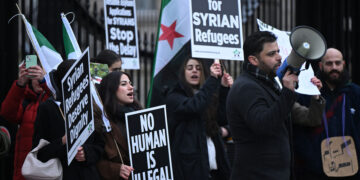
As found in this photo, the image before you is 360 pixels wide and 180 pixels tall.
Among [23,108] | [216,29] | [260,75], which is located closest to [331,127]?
[216,29]

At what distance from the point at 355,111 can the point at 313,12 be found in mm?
3590

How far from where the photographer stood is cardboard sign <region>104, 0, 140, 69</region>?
8.59 metres

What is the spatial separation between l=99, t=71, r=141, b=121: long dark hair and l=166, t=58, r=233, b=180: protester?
606 millimetres

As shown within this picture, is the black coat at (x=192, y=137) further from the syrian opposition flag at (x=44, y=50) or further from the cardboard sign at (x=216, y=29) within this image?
the syrian opposition flag at (x=44, y=50)

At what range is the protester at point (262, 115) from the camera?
4537 millimetres

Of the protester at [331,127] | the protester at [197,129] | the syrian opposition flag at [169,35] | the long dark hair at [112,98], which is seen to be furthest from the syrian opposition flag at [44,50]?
the protester at [331,127]

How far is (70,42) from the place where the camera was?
634cm

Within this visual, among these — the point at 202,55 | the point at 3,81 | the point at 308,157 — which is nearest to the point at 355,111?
the point at 308,157

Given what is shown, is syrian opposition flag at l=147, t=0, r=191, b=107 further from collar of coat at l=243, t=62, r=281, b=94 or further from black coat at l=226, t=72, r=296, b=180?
black coat at l=226, t=72, r=296, b=180

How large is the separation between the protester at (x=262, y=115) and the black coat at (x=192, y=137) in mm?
1365

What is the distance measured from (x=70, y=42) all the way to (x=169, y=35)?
144 centimetres

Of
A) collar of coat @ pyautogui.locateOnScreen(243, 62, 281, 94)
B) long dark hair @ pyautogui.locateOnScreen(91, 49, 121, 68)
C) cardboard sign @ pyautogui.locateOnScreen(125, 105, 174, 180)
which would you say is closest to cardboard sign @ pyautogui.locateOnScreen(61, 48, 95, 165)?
cardboard sign @ pyautogui.locateOnScreen(125, 105, 174, 180)

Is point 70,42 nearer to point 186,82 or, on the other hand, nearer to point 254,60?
point 186,82

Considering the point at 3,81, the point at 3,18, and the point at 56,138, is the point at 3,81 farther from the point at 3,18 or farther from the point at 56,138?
the point at 56,138
